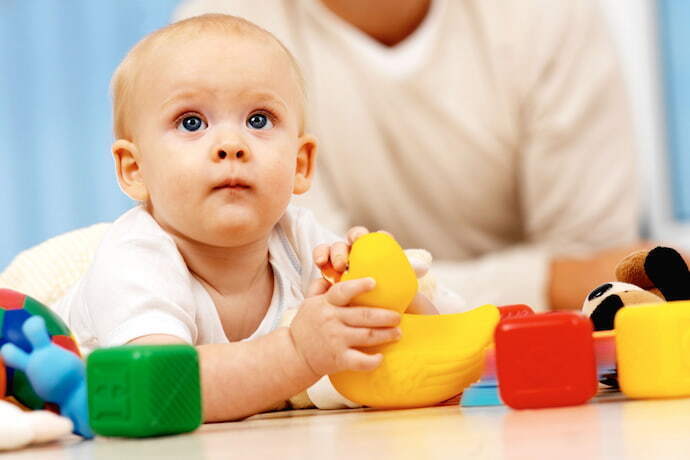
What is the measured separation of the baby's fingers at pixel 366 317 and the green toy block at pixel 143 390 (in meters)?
0.13

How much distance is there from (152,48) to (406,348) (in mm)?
384

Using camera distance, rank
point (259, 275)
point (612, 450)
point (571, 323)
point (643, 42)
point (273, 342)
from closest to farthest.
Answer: point (612, 450), point (571, 323), point (273, 342), point (259, 275), point (643, 42)

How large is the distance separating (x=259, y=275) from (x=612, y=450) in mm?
579

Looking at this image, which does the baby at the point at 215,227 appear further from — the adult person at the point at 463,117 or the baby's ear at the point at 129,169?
the adult person at the point at 463,117

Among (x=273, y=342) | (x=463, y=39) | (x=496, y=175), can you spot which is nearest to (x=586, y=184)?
(x=496, y=175)

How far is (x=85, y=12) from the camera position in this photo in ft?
10.8

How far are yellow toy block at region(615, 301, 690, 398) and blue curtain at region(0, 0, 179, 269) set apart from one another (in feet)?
8.65

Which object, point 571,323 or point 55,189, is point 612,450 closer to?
point 571,323

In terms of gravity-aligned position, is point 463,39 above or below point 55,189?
above

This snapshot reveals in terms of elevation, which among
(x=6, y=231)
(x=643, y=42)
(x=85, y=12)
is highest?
(x=85, y=12)

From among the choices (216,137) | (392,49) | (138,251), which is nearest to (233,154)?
(216,137)

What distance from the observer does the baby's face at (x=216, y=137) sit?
0.94 m

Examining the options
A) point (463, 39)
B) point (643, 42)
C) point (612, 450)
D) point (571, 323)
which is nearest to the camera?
point (612, 450)

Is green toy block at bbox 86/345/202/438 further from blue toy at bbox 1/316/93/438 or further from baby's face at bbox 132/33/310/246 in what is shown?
baby's face at bbox 132/33/310/246
